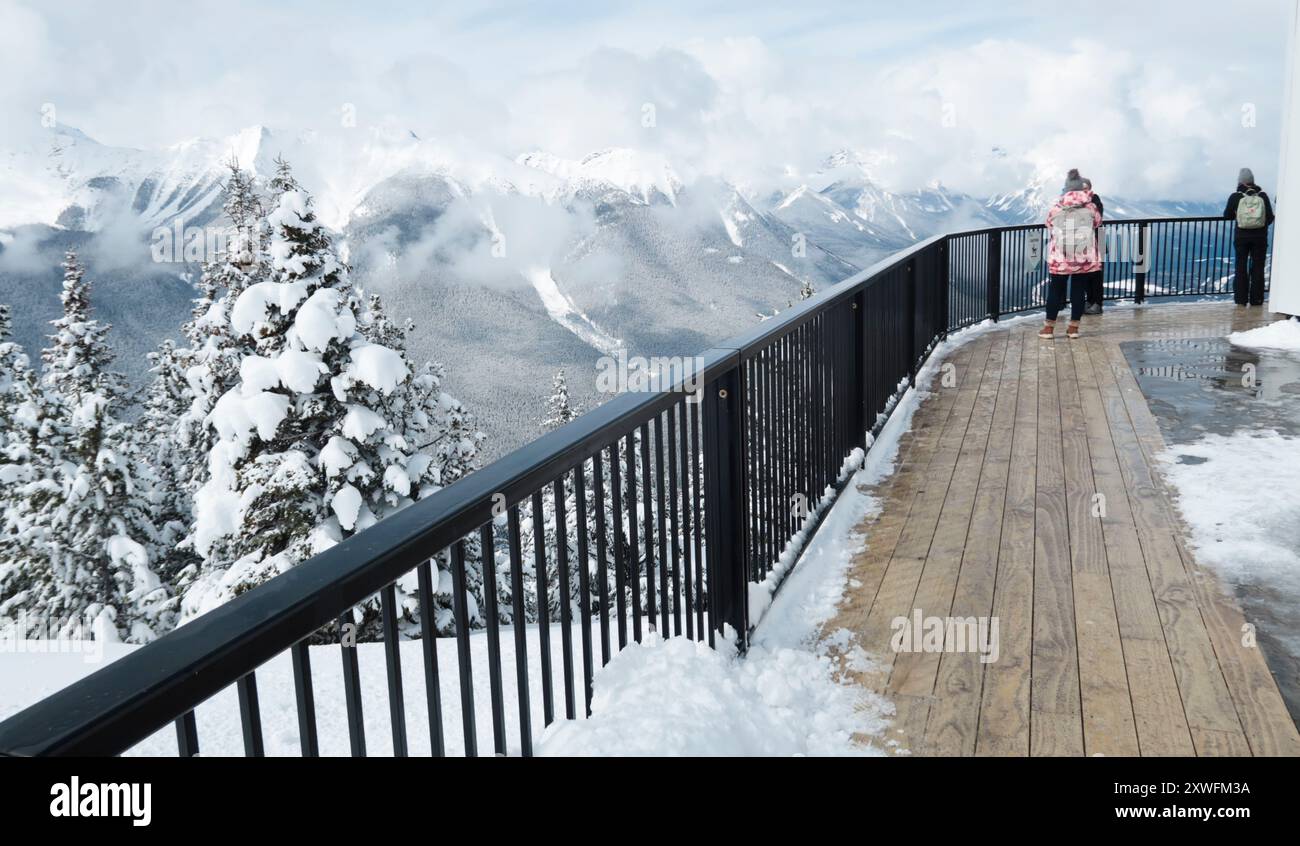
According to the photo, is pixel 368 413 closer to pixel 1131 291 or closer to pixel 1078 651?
pixel 1131 291

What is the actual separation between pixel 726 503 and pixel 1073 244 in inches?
364

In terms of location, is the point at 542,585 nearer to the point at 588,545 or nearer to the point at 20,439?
the point at 588,545

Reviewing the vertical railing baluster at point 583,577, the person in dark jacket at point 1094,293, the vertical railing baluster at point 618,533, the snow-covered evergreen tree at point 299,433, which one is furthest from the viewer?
the snow-covered evergreen tree at point 299,433

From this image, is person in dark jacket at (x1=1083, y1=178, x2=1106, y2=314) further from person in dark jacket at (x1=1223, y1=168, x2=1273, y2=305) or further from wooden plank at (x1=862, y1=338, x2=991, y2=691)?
wooden plank at (x1=862, y1=338, x2=991, y2=691)

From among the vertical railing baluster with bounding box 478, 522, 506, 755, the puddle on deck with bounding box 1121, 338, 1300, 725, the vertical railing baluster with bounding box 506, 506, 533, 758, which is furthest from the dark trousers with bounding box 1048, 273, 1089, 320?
the vertical railing baluster with bounding box 478, 522, 506, 755

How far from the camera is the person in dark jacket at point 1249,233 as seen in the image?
42.4ft

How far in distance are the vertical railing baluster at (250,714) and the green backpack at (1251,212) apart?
14.9 m

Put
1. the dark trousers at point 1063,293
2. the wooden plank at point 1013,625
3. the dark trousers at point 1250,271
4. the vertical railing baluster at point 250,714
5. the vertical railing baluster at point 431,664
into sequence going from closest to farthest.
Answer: the vertical railing baluster at point 250,714, the vertical railing baluster at point 431,664, the wooden plank at point 1013,625, the dark trousers at point 1063,293, the dark trousers at point 1250,271

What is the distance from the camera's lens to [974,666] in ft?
11.6

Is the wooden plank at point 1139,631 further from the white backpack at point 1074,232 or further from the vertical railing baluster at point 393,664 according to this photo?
the white backpack at point 1074,232

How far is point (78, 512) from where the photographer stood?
2433 centimetres

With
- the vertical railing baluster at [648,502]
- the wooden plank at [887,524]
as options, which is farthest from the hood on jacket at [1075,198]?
the vertical railing baluster at [648,502]
